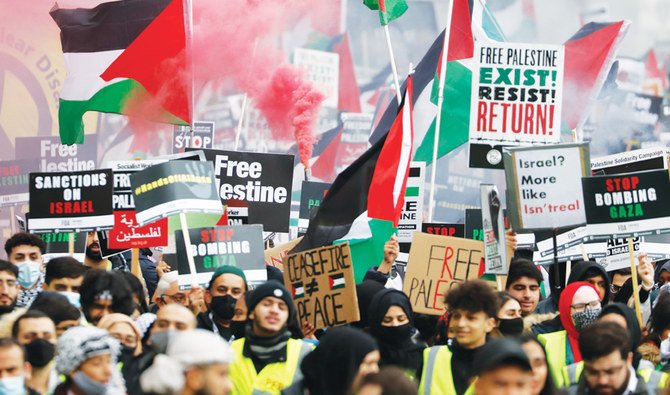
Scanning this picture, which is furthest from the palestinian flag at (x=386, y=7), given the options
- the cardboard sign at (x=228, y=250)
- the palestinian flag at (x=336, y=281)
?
the palestinian flag at (x=336, y=281)

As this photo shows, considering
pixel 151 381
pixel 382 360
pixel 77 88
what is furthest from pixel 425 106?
pixel 151 381

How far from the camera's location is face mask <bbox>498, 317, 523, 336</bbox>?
8086mm

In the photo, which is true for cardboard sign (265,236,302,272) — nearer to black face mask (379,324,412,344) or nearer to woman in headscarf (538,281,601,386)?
woman in headscarf (538,281,601,386)

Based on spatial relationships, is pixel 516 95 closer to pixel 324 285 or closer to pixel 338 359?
pixel 324 285

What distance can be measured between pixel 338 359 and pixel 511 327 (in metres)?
1.88

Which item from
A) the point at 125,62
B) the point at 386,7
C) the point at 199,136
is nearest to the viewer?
the point at 125,62

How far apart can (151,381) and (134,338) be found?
237 cm

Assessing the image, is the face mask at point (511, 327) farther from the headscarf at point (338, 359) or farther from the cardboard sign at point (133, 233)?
the cardboard sign at point (133, 233)

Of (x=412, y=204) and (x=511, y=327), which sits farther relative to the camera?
(x=412, y=204)

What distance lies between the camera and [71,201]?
11.2 metres

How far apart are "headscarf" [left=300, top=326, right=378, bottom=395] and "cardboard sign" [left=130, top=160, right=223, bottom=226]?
356 cm

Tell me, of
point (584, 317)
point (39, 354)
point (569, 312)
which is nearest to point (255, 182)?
point (569, 312)

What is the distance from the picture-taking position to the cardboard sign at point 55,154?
1752 centimetres

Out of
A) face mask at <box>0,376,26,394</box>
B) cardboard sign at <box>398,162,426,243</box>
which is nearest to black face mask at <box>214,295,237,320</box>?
face mask at <box>0,376,26,394</box>
